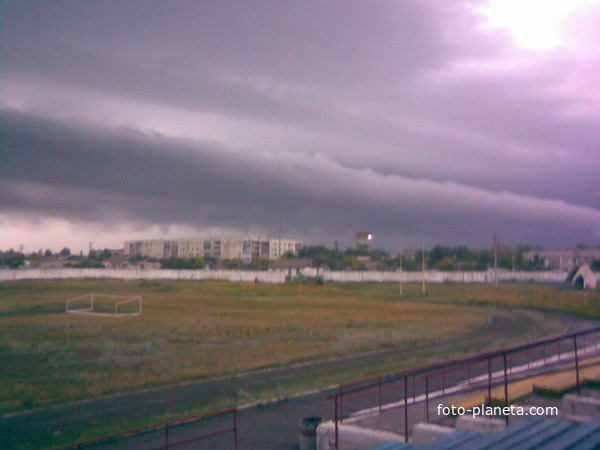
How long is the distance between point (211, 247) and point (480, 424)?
512 ft

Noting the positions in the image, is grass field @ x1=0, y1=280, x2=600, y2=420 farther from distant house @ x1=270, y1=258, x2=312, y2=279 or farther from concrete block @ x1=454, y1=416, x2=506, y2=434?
distant house @ x1=270, y1=258, x2=312, y2=279

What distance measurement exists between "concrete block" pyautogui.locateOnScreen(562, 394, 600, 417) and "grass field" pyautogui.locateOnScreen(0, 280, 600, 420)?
13.2m

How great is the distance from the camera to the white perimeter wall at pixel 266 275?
7069cm

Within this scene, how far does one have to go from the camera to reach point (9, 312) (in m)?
44.6

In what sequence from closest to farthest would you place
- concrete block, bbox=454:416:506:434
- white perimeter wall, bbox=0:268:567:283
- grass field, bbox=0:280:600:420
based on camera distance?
concrete block, bbox=454:416:506:434 < grass field, bbox=0:280:600:420 < white perimeter wall, bbox=0:268:567:283

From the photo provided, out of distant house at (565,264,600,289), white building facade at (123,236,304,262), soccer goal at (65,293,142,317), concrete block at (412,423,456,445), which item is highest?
white building facade at (123,236,304,262)

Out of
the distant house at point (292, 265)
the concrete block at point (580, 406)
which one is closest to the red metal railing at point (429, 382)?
the concrete block at point (580, 406)

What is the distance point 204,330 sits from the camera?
33.3m

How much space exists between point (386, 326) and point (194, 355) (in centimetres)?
1529

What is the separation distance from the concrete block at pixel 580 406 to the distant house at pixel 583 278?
135ft

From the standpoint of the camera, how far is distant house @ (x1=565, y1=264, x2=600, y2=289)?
46594mm

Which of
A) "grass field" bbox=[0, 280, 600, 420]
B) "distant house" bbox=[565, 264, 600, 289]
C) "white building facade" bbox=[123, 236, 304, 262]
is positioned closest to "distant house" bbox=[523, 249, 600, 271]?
"grass field" bbox=[0, 280, 600, 420]

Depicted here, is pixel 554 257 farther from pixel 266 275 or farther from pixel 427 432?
pixel 427 432

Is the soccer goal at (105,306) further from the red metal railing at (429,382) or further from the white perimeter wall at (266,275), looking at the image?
the red metal railing at (429,382)
